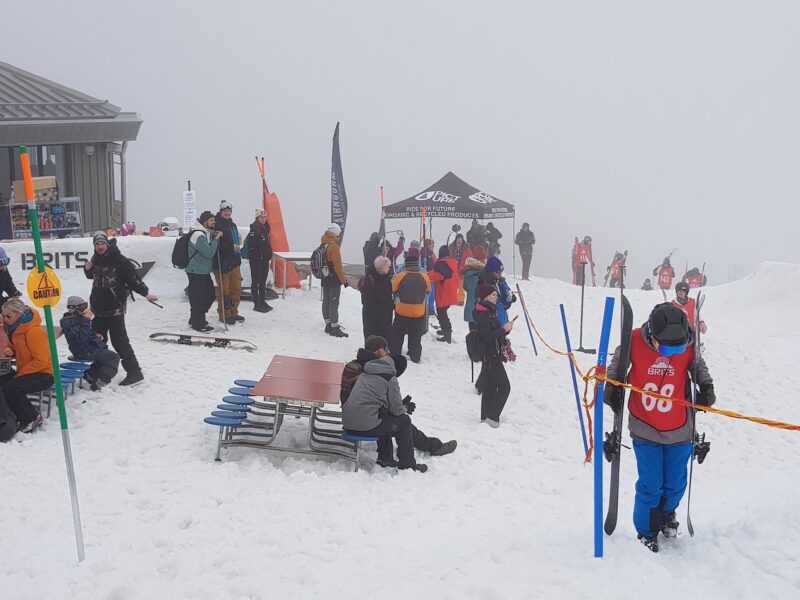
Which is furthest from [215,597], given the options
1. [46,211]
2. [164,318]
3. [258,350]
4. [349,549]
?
[46,211]

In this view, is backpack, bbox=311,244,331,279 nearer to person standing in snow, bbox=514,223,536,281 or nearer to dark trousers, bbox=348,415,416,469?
dark trousers, bbox=348,415,416,469

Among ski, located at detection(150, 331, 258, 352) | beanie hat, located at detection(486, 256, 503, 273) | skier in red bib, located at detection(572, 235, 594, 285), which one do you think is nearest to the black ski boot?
beanie hat, located at detection(486, 256, 503, 273)

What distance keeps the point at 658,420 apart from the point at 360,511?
242 centimetres

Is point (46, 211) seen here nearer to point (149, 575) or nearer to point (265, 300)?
point (265, 300)

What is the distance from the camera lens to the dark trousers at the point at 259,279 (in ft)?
43.7

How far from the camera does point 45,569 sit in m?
4.73

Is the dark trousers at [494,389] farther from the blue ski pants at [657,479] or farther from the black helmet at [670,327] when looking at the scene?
the black helmet at [670,327]

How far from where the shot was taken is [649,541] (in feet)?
16.4

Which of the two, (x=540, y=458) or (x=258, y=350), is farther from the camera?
(x=258, y=350)

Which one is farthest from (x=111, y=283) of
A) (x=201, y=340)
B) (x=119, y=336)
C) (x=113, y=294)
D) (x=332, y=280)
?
(x=332, y=280)

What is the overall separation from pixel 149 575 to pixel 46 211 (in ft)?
44.9

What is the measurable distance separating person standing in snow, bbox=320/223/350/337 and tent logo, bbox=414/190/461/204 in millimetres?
7272

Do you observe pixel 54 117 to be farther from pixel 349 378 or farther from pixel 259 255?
pixel 349 378

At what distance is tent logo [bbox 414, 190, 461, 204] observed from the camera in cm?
1927
